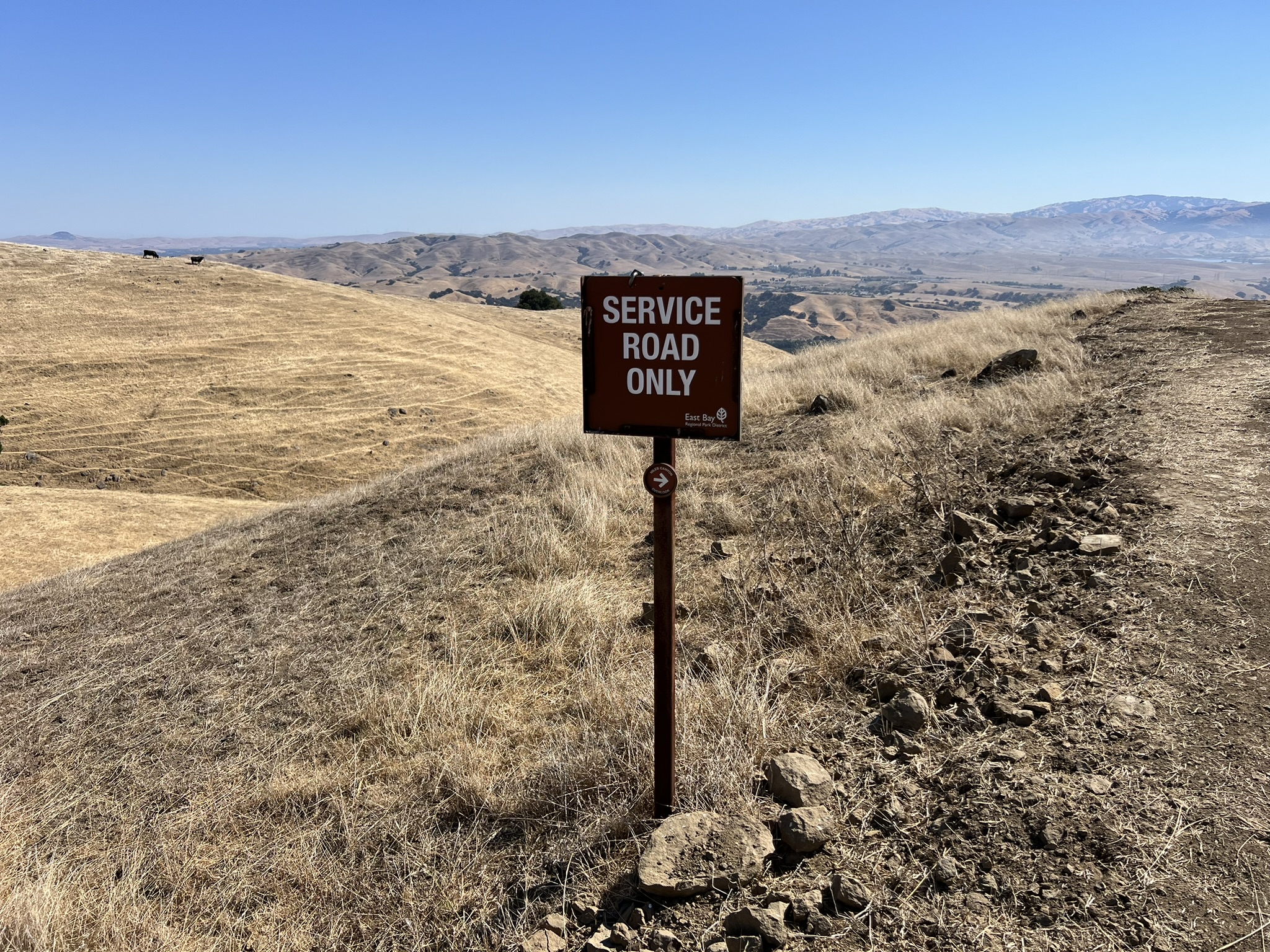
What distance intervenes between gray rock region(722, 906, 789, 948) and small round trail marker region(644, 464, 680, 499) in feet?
5.01

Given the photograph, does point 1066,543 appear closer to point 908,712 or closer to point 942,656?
point 942,656

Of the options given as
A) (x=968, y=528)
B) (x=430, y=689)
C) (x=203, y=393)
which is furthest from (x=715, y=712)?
(x=203, y=393)

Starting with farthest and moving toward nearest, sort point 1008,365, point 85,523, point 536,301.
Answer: point 536,301, point 85,523, point 1008,365

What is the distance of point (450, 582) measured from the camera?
592cm

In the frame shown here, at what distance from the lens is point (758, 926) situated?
Answer: 2434 millimetres

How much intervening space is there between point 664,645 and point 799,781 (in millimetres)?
802

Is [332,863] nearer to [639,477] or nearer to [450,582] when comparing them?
[450,582]

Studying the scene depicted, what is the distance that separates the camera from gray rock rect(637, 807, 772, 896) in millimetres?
2656

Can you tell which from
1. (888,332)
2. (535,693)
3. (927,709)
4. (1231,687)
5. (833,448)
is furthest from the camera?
(888,332)

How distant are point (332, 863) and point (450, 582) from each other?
288cm

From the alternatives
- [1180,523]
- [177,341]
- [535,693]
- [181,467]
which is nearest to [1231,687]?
[1180,523]

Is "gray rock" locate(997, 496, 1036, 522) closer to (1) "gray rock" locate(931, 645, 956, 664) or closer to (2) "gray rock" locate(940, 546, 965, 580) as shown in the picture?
(2) "gray rock" locate(940, 546, 965, 580)

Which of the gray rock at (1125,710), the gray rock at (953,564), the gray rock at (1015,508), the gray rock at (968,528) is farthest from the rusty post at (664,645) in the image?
the gray rock at (1015,508)

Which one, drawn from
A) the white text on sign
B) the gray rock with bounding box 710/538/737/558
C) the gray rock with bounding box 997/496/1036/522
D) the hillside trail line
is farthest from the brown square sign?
the gray rock with bounding box 997/496/1036/522
